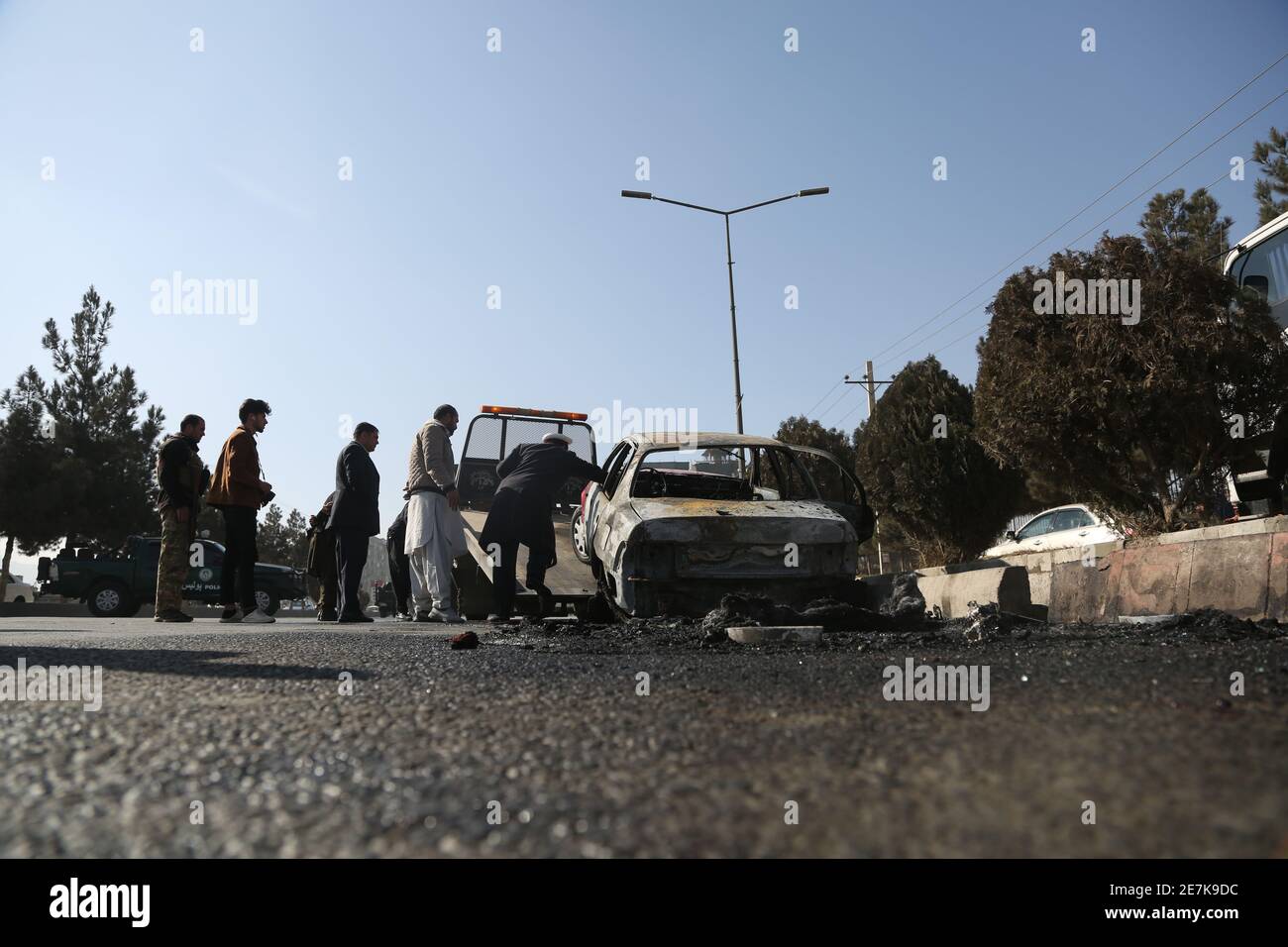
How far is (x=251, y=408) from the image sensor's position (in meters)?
8.72

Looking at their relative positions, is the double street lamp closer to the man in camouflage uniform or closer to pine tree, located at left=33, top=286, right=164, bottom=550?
the man in camouflage uniform

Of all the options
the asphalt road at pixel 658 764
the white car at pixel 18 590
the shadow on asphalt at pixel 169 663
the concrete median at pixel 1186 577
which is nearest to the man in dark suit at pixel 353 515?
the shadow on asphalt at pixel 169 663

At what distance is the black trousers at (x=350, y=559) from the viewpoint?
28.6 ft

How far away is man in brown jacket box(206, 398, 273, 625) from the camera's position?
827cm

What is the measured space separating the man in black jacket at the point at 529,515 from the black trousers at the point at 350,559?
147cm

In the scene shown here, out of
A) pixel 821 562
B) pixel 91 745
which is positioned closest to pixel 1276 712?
pixel 91 745

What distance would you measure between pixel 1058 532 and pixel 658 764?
13027 mm

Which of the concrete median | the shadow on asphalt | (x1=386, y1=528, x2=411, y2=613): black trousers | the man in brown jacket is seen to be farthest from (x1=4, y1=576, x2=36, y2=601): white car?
the concrete median

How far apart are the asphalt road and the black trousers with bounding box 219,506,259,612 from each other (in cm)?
480

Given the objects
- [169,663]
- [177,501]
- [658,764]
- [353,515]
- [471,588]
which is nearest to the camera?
[658,764]

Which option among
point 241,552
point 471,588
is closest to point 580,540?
point 471,588

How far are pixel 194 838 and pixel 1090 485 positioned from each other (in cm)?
947

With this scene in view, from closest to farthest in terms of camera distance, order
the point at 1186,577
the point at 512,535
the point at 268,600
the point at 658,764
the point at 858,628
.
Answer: the point at 658,764 < the point at 1186,577 < the point at 858,628 < the point at 512,535 < the point at 268,600

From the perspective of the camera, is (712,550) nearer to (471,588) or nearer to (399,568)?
(471,588)
